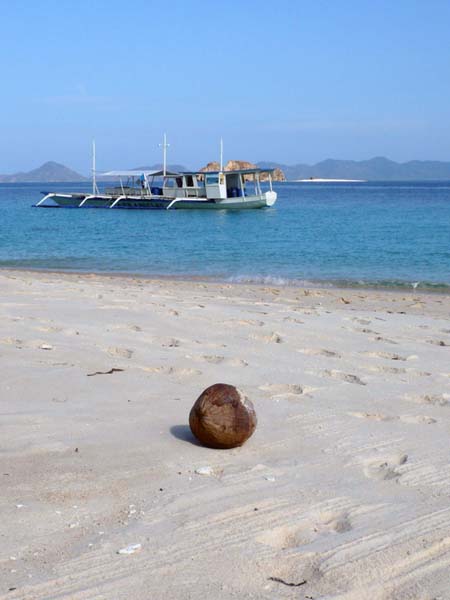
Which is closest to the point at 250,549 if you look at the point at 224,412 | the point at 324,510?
the point at 324,510

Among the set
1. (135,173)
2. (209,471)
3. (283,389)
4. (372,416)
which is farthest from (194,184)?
(209,471)

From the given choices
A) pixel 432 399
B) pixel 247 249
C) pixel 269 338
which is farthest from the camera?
pixel 247 249

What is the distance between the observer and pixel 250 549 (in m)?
3.08

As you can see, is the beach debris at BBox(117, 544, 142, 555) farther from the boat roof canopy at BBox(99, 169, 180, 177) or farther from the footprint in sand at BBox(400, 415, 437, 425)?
the boat roof canopy at BBox(99, 169, 180, 177)

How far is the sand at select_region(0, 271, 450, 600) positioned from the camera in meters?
2.90

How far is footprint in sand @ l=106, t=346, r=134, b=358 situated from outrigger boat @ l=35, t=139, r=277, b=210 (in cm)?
4022

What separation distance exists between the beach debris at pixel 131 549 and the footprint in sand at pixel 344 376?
3066mm

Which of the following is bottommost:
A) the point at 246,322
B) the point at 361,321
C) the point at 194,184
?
the point at 194,184

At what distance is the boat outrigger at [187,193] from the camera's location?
48812 millimetres

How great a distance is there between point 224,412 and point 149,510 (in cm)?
93

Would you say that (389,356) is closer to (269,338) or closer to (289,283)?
(269,338)

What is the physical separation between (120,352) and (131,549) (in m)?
3.41

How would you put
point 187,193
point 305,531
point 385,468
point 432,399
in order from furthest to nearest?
point 187,193, point 432,399, point 385,468, point 305,531

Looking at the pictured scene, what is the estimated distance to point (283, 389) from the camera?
5535mm
